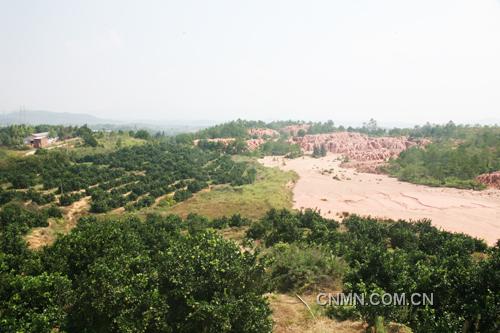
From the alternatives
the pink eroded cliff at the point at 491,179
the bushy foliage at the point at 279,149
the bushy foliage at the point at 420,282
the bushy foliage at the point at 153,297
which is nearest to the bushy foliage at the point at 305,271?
the bushy foliage at the point at 420,282

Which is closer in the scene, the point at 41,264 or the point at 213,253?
the point at 213,253

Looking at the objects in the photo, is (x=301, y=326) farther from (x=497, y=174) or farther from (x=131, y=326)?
(x=497, y=174)

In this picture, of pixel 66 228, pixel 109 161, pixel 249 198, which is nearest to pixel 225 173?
pixel 249 198

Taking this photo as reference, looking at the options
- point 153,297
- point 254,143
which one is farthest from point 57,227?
point 254,143

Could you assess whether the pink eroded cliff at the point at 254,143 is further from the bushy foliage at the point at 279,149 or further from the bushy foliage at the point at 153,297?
the bushy foliage at the point at 153,297

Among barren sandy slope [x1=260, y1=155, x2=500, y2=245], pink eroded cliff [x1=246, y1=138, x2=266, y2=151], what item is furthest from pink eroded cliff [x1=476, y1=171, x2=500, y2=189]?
pink eroded cliff [x1=246, y1=138, x2=266, y2=151]

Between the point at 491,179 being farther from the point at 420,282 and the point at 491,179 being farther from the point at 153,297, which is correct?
the point at 153,297
